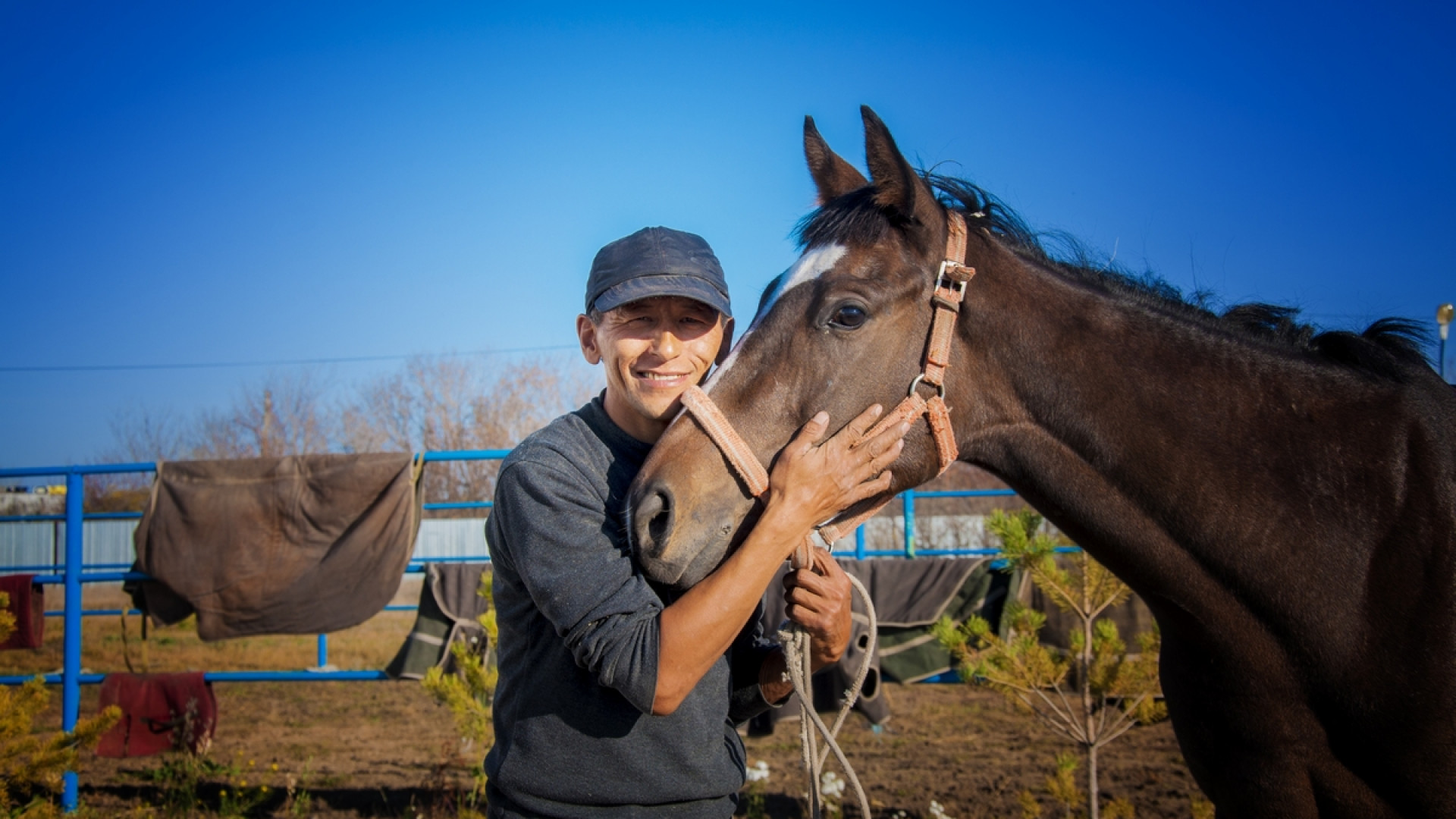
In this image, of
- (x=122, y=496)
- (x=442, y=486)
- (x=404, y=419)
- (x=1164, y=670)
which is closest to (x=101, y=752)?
(x=1164, y=670)

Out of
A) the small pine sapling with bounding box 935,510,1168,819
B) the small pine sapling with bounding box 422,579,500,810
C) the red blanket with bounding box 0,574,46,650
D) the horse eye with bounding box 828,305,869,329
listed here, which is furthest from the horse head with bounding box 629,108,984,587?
the red blanket with bounding box 0,574,46,650

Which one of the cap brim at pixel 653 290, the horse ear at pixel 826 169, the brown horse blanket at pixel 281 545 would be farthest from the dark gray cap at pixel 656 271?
the brown horse blanket at pixel 281 545

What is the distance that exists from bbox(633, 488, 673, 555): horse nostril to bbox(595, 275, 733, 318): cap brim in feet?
1.52

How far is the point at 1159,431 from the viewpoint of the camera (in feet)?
6.82

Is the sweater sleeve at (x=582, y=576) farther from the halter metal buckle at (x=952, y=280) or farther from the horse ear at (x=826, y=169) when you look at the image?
the horse ear at (x=826, y=169)

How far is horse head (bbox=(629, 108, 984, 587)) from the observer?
178 cm

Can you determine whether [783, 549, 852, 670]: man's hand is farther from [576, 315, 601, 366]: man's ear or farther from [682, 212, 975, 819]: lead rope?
[576, 315, 601, 366]: man's ear

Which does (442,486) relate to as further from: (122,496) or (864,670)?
(864,670)

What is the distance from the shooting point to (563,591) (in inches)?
64.6

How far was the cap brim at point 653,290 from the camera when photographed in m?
1.90

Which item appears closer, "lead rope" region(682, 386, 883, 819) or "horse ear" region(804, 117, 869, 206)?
"lead rope" region(682, 386, 883, 819)

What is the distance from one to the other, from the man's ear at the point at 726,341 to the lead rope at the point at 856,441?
0.38 m

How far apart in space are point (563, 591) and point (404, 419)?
2665 centimetres

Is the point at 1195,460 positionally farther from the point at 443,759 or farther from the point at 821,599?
the point at 443,759
